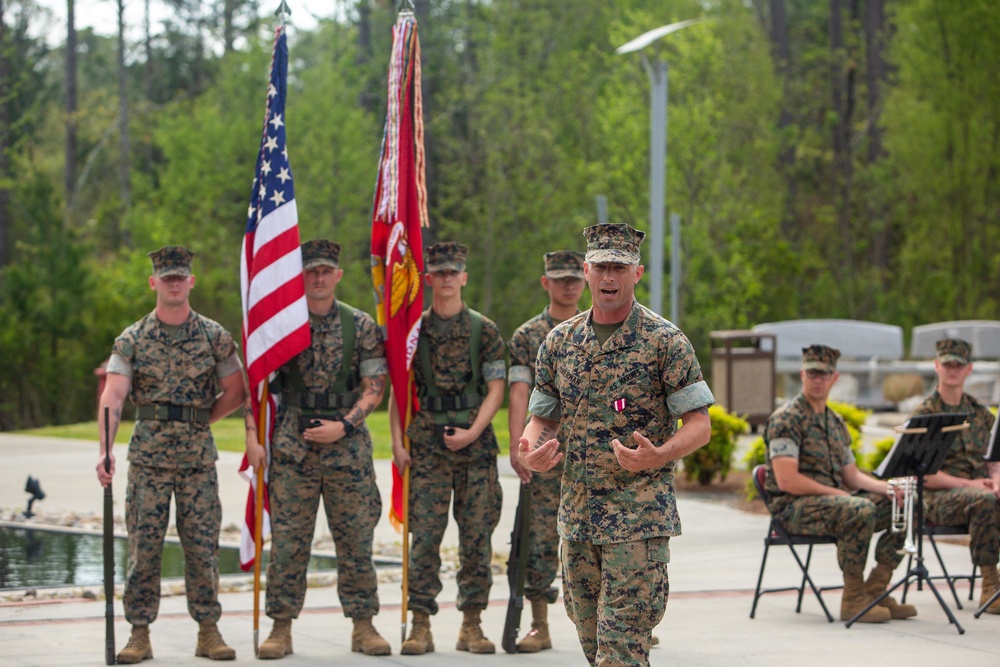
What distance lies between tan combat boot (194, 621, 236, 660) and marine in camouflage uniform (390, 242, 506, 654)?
102cm

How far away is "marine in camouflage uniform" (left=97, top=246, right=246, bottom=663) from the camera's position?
7.36m

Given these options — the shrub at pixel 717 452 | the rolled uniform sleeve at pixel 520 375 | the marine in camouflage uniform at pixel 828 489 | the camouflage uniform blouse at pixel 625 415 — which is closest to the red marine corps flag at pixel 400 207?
the rolled uniform sleeve at pixel 520 375

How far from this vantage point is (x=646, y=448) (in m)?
5.11

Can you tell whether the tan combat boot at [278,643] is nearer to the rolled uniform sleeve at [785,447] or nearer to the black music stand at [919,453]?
the rolled uniform sleeve at [785,447]

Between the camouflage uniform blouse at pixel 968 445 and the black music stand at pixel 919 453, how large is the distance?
799 millimetres

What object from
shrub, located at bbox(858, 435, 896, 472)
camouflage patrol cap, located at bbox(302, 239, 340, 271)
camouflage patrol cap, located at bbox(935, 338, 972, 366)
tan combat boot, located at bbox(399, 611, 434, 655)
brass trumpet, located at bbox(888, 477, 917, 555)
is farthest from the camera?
shrub, located at bbox(858, 435, 896, 472)

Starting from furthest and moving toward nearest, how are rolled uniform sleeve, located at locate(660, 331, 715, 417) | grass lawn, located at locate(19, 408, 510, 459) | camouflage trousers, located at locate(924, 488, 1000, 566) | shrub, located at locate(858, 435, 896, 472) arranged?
grass lawn, located at locate(19, 408, 510, 459), shrub, located at locate(858, 435, 896, 472), camouflage trousers, located at locate(924, 488, 1000, 566), rolled uniform sleeve, located at locate(660, 331, 715, 417)

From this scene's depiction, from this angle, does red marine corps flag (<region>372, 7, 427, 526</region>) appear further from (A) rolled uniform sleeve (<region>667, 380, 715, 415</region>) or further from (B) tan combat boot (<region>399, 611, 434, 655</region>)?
(A) rolled uniform sleeve (<region>667, 380, 715, 415</region>)

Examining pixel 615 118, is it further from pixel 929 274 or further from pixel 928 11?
pixel 929 274

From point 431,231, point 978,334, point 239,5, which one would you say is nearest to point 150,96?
point 239,5

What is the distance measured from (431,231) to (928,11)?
1374 centimetres

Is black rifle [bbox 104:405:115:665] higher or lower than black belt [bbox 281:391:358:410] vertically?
lower

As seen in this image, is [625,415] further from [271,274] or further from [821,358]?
[821,358]

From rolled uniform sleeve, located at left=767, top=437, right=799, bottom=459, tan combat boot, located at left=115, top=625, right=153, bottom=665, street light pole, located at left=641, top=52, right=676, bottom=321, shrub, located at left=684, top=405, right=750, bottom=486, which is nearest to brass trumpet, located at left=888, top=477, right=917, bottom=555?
rolled uniform sleeve, located at left=767, top=437, right=799, bottom=459
